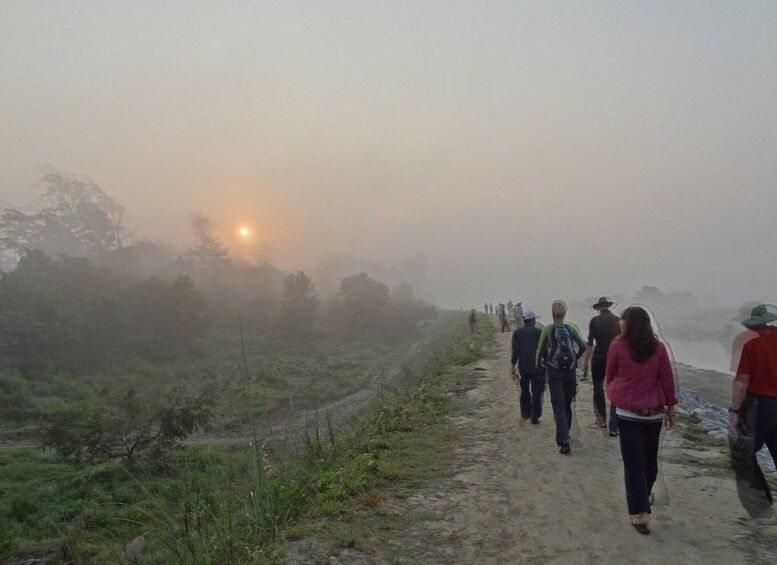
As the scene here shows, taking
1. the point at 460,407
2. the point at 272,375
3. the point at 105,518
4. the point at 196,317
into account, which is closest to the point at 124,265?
the point at 196,317

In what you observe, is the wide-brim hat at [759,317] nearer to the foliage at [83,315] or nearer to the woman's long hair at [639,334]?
the woman's long hair at [639,334]

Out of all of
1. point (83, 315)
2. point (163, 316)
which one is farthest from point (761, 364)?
point (163, 316)

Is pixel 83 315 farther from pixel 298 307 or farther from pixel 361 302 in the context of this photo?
pixel 361 302

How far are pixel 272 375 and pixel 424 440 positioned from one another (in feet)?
65.6

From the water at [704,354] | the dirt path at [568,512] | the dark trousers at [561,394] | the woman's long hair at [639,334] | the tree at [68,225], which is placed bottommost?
the water at [704,354]

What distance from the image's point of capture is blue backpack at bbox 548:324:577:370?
270 inches

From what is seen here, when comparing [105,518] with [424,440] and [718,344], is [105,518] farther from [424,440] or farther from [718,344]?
[718,344]

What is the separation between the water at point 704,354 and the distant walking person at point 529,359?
27239mm

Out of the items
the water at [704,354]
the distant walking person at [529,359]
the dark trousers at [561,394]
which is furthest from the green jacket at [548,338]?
the water at [704,354]

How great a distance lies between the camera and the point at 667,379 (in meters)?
4.32

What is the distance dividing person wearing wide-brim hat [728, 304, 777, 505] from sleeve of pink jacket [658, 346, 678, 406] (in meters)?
0.56

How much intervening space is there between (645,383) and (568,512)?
182 centimetres

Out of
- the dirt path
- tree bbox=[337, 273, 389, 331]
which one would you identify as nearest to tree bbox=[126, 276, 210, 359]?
tree bbox=[337, 273, 389, 331]

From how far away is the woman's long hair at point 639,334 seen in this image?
4.32m
